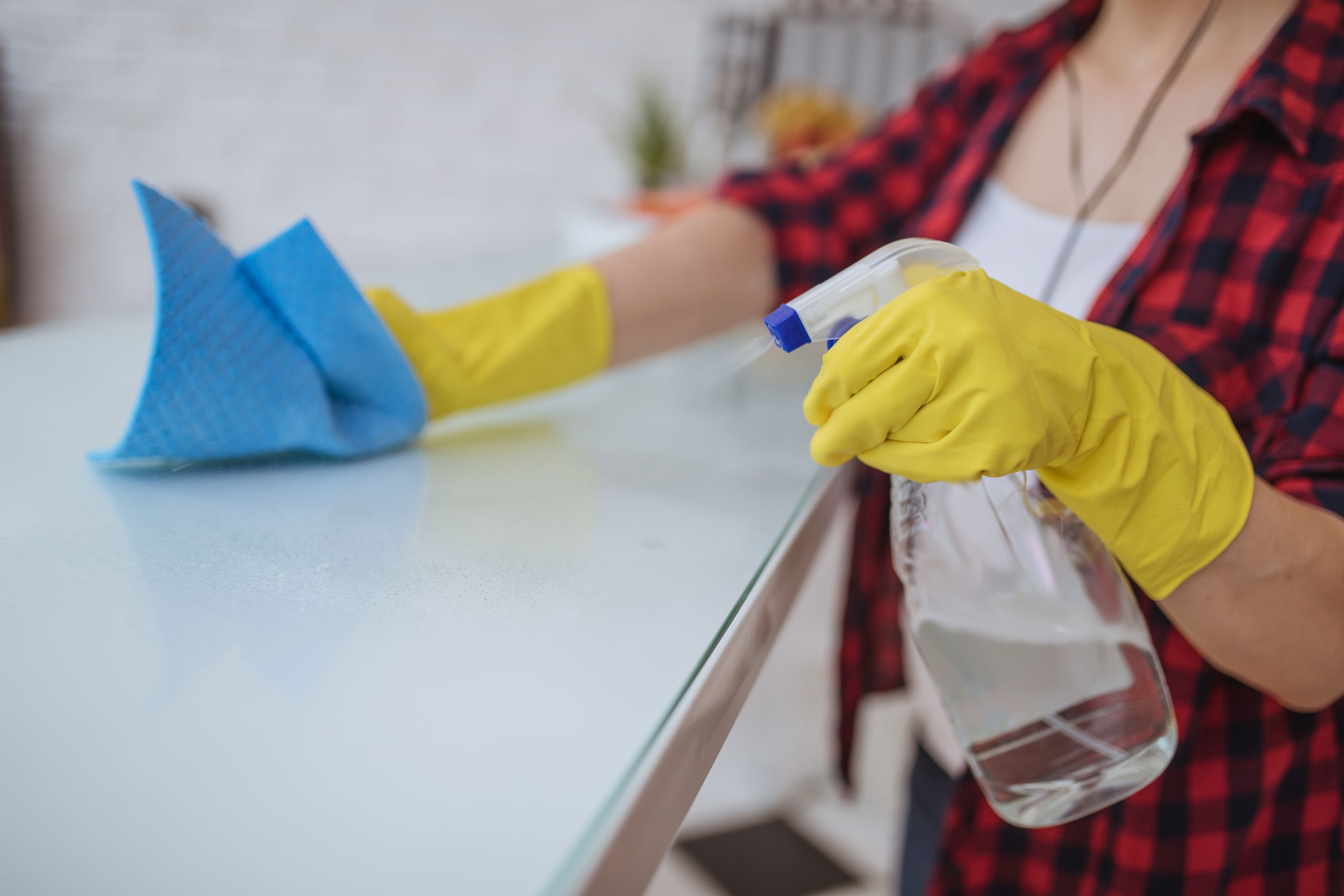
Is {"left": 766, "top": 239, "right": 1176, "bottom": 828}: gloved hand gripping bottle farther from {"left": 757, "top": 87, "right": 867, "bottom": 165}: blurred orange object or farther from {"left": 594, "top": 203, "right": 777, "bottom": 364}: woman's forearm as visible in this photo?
{"left": 757, "top": 87, "right": 867, "bottom": 165}: blurred orange object

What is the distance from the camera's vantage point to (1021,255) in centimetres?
75

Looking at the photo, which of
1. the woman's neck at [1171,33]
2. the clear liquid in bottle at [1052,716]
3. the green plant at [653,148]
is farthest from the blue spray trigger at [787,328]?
the green plant at [653,148]

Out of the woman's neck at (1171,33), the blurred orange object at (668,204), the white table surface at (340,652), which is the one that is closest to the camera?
the white table surface at (340,652)

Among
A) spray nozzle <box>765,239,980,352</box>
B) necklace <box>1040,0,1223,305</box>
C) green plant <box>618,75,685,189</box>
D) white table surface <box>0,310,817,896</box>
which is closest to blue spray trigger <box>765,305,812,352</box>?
spray nozzle <box>765,239,980,352</box>

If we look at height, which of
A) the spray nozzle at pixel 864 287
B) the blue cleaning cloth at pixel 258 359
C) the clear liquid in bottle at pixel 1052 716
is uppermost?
the blue cleaning cloth at pixel 258 359

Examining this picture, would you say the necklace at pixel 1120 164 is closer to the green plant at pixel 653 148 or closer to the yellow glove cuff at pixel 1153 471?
the yellow glove cuff at pixel 1153 471

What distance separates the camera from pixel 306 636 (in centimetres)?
34

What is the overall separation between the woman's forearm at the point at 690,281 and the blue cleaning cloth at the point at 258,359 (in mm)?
210

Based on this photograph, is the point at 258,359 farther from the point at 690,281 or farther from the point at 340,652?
the point at 690,281

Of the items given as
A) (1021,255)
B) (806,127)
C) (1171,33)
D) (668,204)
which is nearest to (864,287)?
(1021,255)

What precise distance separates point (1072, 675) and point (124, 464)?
0.56 m

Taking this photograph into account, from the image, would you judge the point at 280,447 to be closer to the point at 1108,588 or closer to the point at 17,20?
the point at 1108,588

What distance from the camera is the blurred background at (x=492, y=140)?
1.20m

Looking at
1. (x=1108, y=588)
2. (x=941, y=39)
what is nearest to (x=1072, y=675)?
(x=1108, y=588)
